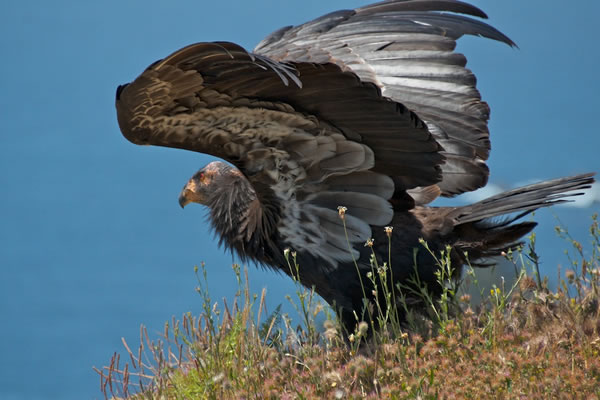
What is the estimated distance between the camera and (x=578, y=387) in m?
3.29

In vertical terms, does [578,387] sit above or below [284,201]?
below

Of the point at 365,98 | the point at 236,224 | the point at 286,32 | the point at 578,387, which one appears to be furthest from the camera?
the point at 286,32

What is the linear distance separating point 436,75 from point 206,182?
1.72 metres

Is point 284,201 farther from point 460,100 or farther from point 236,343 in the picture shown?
point 460,100

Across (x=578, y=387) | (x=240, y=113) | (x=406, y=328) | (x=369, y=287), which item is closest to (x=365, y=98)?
(x=240, y=113)

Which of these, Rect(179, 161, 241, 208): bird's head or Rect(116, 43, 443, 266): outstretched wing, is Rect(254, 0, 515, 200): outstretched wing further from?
Rect(179, 161, 241, 208): bird's head

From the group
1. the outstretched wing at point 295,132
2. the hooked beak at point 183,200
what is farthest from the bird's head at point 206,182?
the outstretched wing at point 295,132

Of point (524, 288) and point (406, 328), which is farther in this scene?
point (406, 328)

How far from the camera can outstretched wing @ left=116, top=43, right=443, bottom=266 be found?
4129 millimetres

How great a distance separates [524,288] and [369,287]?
86 cm

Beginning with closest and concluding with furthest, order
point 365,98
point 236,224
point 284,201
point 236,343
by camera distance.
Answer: point 365,98 < point 236,343 < point 284,201 < point 236,224

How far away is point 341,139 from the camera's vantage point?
4.83 meters

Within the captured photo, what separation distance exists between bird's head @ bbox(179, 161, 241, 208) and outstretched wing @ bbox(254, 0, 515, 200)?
86 cm

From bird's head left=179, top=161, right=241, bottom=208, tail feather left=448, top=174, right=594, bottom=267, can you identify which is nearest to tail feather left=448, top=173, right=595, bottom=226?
tail feather left=448, top=174, right=594, bottom=267
